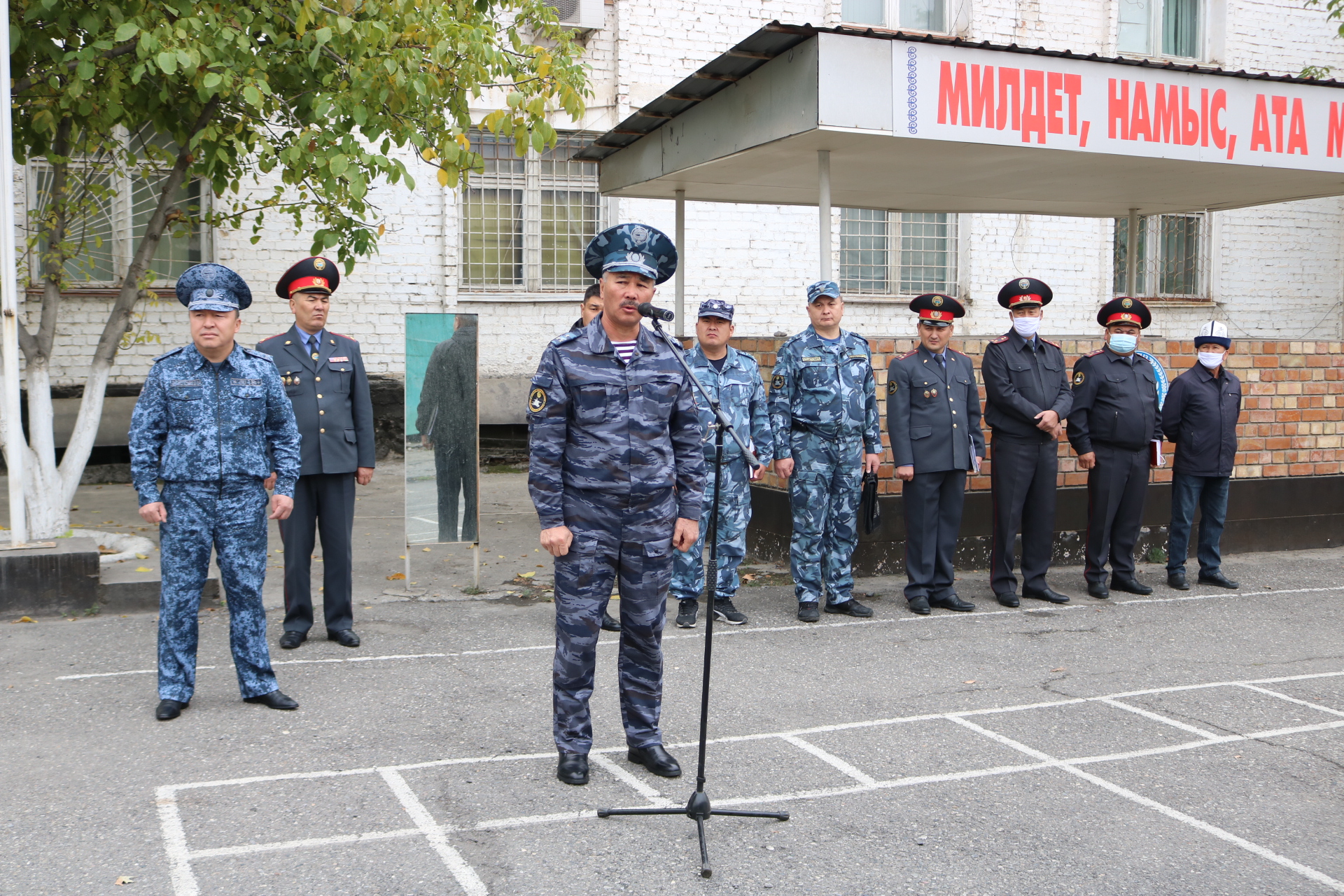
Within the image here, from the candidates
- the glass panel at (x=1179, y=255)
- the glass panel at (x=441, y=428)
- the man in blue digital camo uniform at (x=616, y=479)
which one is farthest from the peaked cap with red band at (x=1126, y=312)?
the glass panel at (x=1179, y=255)

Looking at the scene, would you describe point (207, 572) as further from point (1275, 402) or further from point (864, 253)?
point (864, 253)

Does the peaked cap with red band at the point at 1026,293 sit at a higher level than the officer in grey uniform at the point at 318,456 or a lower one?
higher

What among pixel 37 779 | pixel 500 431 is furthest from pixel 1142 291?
pixel 37 779

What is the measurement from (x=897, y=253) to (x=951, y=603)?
370 inches

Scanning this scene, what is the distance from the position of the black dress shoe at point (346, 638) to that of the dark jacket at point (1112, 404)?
498 centimetres

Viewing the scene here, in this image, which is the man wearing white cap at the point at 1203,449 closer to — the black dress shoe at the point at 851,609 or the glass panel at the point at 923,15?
the black dress shoe at the point at 851,609

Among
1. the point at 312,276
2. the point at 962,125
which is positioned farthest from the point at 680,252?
the point at 312,276

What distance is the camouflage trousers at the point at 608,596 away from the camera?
446 cm

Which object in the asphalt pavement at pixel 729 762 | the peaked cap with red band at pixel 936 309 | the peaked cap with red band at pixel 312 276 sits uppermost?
the peaked cap with red band at pixel 312 276

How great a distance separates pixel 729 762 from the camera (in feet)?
15.5

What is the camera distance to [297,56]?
8.49 metres

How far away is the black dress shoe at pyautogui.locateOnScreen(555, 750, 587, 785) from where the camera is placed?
4.46 m

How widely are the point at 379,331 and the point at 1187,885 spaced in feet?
39.1

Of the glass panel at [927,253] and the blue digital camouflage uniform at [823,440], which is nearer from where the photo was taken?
the blue digital camouflage uniform at [823,440]
